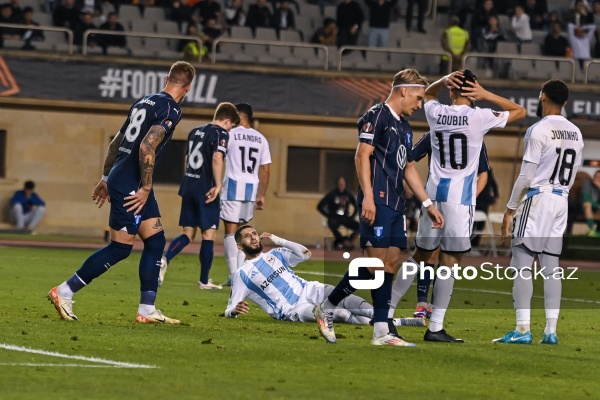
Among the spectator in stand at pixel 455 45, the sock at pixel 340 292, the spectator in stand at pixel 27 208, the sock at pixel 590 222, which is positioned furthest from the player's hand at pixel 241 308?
the spectator in stand at pixel 455 45

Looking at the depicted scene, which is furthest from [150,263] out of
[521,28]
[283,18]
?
[521,28]

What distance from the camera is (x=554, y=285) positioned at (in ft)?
37.6

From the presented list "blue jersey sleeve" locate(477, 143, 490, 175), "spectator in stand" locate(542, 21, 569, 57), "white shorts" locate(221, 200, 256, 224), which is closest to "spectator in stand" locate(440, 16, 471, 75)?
"spectator in stand" locate(542, 21, 569, 57)

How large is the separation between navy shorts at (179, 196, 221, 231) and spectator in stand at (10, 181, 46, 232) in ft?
48.1

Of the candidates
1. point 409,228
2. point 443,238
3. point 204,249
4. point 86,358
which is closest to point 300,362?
point 86,358

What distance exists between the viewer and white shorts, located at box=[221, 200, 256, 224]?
690 inches

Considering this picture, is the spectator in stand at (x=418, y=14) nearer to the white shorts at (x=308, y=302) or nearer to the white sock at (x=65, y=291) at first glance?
the white shorts at (x=308, y=302)

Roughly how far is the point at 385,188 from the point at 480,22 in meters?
24.7

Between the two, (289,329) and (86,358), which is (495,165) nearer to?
(289,329)

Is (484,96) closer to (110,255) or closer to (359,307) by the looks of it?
(359,307)

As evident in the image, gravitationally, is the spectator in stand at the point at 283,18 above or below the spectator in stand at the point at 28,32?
above

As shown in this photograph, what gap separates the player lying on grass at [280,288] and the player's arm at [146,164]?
1.44 metres

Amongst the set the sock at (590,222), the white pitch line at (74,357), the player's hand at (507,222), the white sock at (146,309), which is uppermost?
the player's hand at (507,222)

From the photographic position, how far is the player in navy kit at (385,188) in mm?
10453
